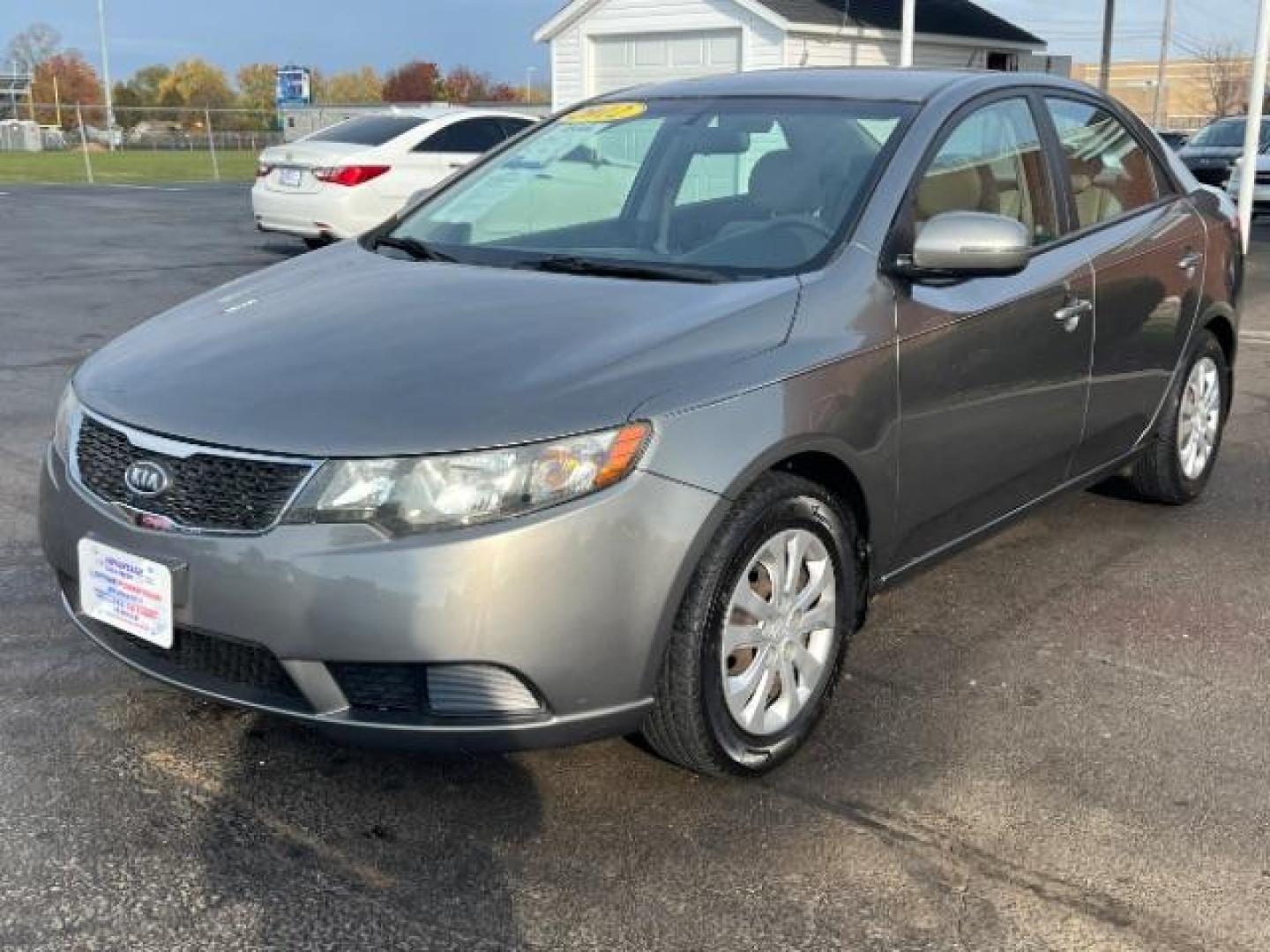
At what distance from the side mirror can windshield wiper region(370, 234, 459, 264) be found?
131 centimetres

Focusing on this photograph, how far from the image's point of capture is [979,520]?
156 inches

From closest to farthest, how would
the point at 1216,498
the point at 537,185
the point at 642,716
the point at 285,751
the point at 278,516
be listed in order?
the point at 278,516 → the point at 642,716 → the point at 285,751 → the point at 537,185 → the point at 1216,498

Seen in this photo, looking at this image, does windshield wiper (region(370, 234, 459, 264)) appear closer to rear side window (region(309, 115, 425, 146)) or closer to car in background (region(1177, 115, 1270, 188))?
rear side window (region(309, 115, 425, 146))

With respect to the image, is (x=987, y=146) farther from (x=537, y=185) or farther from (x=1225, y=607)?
(x=1225, y=607)

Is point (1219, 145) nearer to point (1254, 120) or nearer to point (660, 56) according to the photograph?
point (1254, 120)

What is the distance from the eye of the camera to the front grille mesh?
269 cm

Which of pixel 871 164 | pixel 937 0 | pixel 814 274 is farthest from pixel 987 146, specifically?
pixel 937 0

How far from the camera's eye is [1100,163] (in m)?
4.61

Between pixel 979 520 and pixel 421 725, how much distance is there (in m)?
1.93

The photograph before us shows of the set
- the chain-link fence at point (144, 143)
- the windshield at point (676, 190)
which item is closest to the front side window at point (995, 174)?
the windshield at point (676, 190)

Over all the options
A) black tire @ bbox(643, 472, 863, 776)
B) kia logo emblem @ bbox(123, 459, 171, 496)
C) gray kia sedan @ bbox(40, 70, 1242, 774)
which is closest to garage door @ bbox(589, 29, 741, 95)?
gray kia sedan @ bbox(40, 70, 1242, 774)

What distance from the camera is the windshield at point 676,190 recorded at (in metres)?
3.63

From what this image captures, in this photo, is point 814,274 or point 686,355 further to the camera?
point 814,274

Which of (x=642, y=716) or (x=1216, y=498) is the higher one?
(x=642, y=716)
